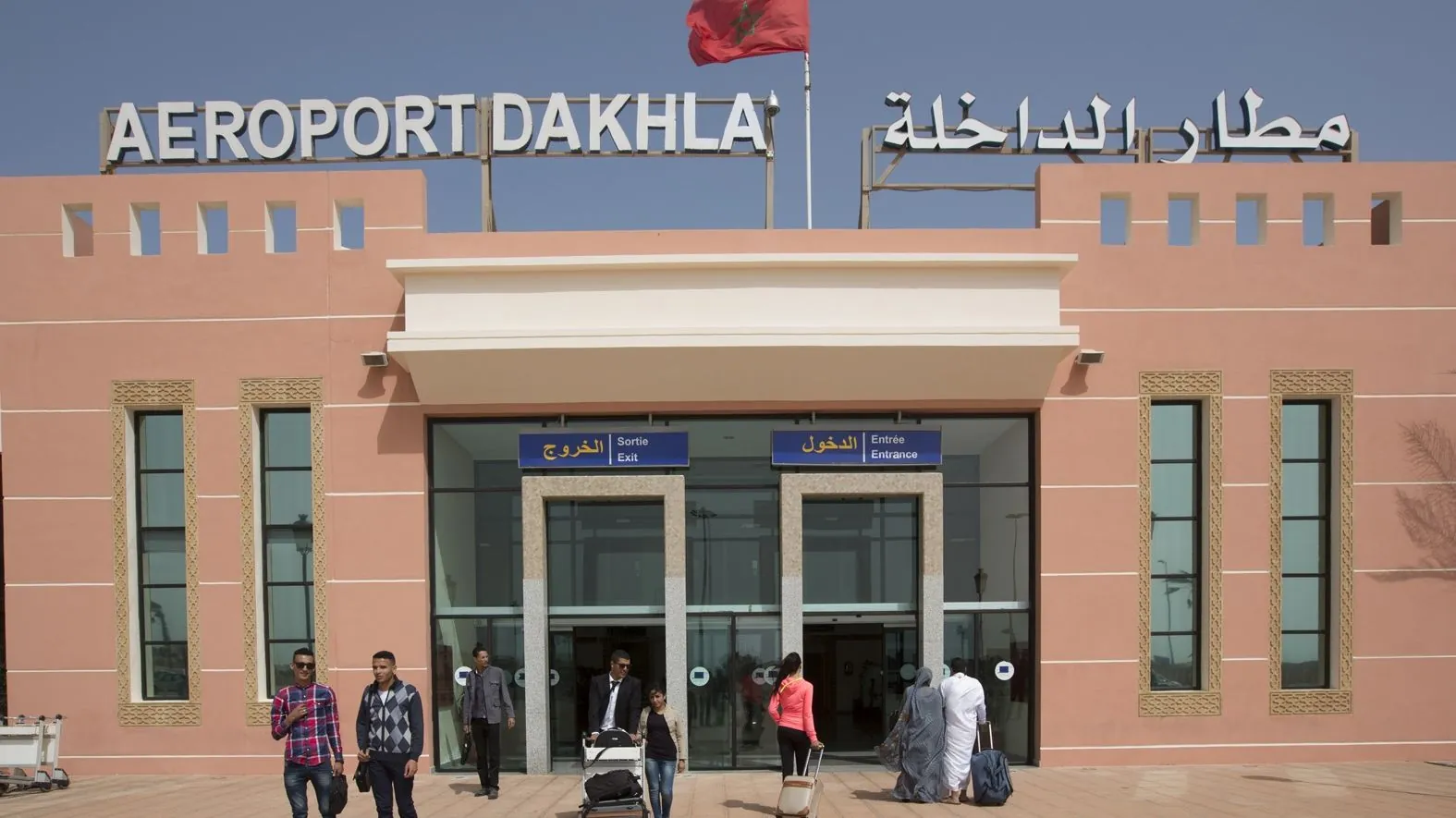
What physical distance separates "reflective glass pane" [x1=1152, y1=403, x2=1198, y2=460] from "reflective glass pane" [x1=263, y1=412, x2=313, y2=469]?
9925mm

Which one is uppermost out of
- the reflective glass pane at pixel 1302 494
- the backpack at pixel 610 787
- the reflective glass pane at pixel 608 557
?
the reflective glass pane at pixel 1302 494

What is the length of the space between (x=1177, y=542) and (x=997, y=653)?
2.49 m

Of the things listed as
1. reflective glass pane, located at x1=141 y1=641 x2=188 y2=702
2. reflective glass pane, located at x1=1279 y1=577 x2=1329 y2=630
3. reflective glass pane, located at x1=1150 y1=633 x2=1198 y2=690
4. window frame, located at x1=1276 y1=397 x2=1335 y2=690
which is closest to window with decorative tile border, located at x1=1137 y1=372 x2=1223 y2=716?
reflective glass pane, located at x1=1150 y1=633 x2=1198 y2=690

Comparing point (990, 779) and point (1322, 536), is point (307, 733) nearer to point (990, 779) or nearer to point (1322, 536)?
point (990, 779)

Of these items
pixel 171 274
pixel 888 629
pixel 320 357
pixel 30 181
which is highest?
pixel 30 181

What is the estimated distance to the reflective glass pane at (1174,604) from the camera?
13.8 metres

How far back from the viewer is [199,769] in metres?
13.4

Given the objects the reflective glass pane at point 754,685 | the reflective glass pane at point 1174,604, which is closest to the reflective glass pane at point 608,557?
the reflective glass pane at point 754,685

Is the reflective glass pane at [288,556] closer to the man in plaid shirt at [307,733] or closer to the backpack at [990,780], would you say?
the man in plaid shirt at [307,733]

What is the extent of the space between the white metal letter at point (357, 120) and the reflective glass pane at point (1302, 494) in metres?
11.4

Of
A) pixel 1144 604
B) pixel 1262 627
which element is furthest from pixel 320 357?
pixel 1262 627

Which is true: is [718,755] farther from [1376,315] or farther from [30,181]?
[30,181]

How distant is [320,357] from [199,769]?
490 cm

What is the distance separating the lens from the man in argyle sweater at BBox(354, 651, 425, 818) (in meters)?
8.58
